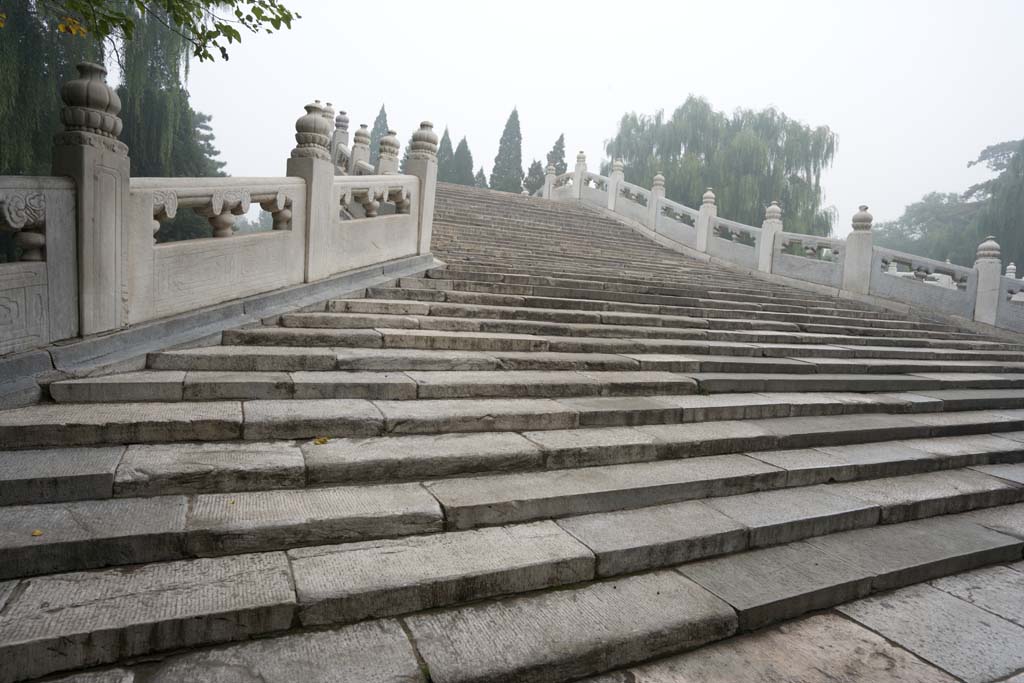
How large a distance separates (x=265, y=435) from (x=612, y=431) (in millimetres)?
1926

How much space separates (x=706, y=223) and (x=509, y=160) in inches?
968

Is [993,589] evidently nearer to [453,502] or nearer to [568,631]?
[568,631]

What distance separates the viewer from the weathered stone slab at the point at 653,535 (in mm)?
2469

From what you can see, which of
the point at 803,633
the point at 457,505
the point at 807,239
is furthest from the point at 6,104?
the point at 807,239

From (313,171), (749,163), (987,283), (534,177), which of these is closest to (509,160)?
(534,177)

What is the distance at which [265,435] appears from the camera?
9.35 ft

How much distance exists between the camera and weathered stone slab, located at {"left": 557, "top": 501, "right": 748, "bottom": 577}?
2469mm

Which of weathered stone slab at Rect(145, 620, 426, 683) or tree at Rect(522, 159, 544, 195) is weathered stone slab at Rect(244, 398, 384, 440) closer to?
weathered stone slab at Rect(145, 620, 426, 683)

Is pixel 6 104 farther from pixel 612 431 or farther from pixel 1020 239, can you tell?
pixel 1020 239

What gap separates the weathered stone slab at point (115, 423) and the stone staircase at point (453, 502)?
0.03ft

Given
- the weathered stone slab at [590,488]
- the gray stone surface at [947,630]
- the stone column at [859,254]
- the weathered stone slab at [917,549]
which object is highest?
the stone column at [859,254]

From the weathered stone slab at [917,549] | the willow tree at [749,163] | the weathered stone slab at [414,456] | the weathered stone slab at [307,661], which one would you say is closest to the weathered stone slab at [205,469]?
the weathered stone slab at [414,456]

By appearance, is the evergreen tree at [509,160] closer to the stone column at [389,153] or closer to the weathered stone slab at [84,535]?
the stone column at [389,153]

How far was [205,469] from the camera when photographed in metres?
2.41
